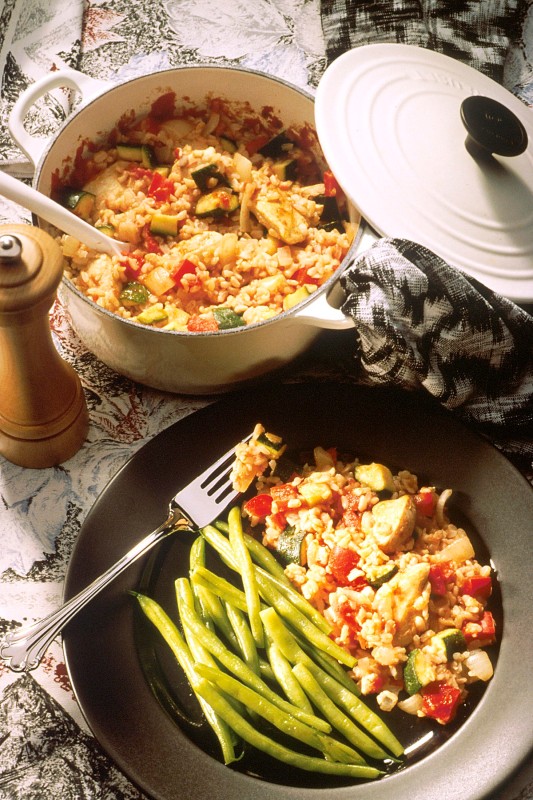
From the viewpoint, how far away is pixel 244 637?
159cm

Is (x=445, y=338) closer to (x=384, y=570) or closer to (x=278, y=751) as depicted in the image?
(x=384, y=570)

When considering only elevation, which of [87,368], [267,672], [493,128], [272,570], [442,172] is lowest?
[267,672]

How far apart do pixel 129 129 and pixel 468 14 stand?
1021 mm

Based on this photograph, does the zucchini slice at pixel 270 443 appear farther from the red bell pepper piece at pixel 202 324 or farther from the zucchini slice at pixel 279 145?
the zucchini slice at pixel 279 145

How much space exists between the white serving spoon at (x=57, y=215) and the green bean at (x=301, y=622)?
2.70ft

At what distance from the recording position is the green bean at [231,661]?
1494 millimetres

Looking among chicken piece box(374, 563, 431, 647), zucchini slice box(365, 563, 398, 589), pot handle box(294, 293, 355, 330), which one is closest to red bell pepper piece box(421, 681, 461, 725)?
chicken piece box(374, 563, 431, 647)

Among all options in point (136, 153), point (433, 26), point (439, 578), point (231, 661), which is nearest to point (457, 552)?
point (439, 578)

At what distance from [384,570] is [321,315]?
539 millimetres

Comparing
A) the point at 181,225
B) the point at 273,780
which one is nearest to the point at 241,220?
the point at 181,225

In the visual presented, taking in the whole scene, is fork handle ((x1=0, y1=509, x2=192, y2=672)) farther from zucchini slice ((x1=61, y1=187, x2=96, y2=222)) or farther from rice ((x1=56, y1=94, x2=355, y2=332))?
zucchini slice ((x1=61, y1=187, x2=96, y2=222))

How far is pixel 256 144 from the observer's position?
6.71 feet

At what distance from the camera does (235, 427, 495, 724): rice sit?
1544 mm

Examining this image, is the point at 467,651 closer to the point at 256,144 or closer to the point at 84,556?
the point at 84,556
